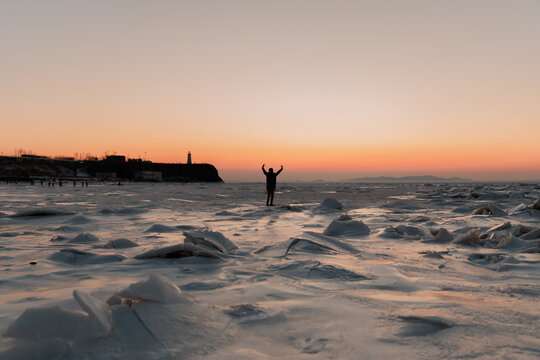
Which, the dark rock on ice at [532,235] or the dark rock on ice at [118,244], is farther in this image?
the dark rock on ice at [532,235]

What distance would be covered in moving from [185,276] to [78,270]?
95 centimetres

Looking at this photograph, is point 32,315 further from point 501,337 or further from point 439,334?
point 501,337

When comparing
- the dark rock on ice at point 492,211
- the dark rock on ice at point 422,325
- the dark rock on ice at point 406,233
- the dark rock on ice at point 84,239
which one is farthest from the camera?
the dark rock on ice at point 492,211

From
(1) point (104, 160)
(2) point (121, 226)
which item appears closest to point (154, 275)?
(2) point (121, 226)

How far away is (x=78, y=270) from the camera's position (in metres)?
2.79

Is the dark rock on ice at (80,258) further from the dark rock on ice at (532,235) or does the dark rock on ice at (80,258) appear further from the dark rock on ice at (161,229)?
the dark rock on ice at (532,235)

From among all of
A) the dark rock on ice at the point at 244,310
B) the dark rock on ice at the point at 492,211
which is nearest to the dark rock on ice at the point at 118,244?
the dark rock on ice at the point at 244,310

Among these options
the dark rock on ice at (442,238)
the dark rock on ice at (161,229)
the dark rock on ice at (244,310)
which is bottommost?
the dark rock on ice at (161,229)

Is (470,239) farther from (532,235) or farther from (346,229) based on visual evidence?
(346,229)

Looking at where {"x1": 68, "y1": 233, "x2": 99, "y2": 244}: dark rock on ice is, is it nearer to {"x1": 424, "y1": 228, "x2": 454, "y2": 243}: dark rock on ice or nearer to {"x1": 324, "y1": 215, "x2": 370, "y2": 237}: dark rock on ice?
{"x1": 324, "y1": 215, "x2": 370, "y2": 237}: dark rock on ice

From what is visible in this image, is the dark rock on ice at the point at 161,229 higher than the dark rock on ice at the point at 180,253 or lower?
lower

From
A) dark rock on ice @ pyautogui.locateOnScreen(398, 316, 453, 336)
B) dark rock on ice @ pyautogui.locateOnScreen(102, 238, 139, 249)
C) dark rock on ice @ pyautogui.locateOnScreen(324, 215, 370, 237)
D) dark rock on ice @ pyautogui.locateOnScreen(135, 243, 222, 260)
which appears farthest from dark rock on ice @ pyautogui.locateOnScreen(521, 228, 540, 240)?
dark rock on ice @ pyautogui.locateOnScreen(102, 238, 139, 249)

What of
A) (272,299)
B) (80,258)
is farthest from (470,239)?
(80,258)

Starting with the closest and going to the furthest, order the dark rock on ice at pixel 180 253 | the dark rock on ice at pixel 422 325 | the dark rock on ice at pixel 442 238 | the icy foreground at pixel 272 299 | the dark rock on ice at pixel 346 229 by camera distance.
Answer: the icy foreground at pixel 272 299
the dark rock on ice at pixel 422 325
the dark rock on ice at pixel 180 253
the dark rock on ice at pixel 442 238
the dark rock on ice at pixel 346 229
